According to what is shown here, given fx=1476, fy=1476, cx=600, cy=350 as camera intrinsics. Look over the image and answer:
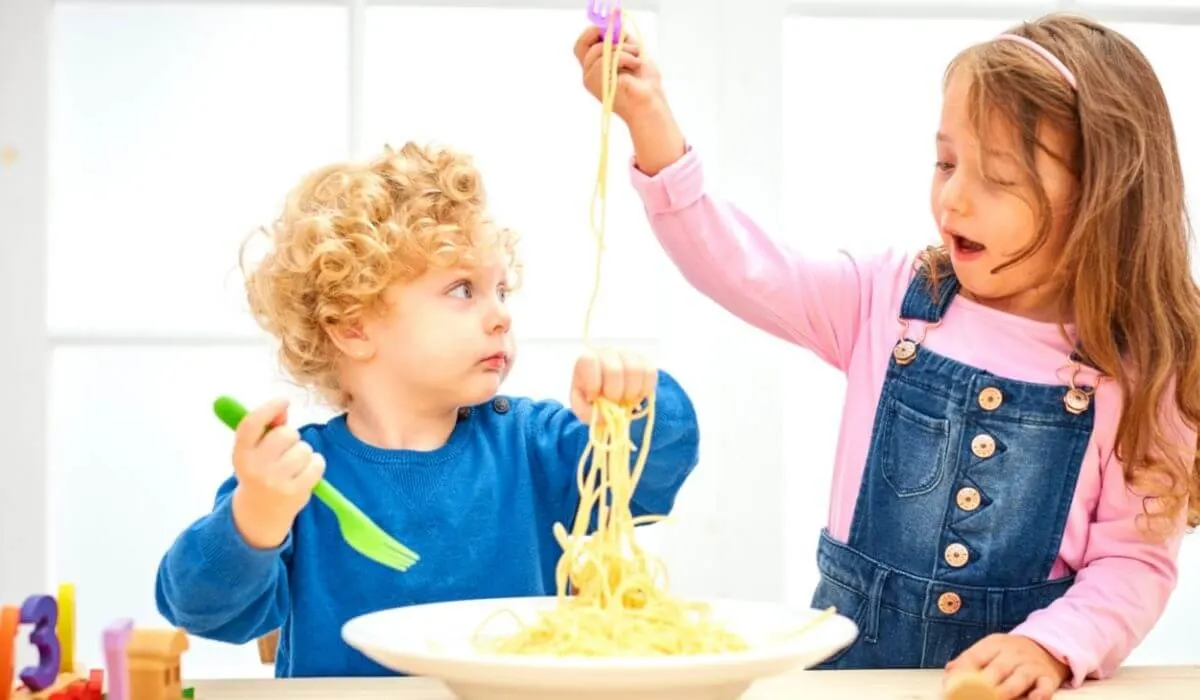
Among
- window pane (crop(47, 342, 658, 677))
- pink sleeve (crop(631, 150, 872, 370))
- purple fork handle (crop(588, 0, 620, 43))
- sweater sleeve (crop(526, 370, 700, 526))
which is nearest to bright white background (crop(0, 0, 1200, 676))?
window pane (crop(47, 342, 658, 677))

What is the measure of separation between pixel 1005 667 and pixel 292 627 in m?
0.66

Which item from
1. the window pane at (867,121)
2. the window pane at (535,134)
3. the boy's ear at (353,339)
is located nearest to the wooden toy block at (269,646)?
the boy's ear at (353,339)

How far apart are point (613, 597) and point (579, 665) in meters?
0.25

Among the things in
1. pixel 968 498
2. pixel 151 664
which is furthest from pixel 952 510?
pixel 151 664

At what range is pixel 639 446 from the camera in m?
1.34

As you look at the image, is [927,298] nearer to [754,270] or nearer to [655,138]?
[754,270]

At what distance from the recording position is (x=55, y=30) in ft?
7.59

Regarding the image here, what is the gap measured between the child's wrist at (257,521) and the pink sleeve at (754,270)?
21.6 inches

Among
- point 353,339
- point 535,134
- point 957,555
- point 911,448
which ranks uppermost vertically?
point 535,134

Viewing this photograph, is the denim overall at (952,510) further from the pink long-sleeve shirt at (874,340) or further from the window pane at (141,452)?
the window pane at (141,452)

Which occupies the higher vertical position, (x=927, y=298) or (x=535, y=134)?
(x=535, y=134)

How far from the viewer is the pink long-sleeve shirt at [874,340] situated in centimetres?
136

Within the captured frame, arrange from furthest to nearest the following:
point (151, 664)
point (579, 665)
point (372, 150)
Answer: point (372, 150) < point (151, 664) < point (579, 665)

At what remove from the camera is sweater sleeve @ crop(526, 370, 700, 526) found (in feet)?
4.40
